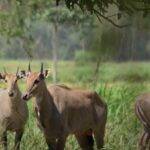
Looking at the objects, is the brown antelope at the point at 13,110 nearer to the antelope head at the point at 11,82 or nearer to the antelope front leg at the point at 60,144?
the antelope head at the point at 11,82

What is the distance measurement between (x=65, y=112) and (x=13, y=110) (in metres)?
1.07

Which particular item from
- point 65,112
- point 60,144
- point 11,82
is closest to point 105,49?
point 11,82

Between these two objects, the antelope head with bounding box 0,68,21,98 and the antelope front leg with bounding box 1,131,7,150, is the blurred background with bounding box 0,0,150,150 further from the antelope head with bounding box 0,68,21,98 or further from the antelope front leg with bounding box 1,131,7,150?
the antelope head with bounding box 0,68,21,98

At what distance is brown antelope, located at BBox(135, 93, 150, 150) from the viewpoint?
1312 centimetres

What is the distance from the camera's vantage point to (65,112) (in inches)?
498

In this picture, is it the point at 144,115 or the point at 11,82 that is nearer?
the point at 11,82

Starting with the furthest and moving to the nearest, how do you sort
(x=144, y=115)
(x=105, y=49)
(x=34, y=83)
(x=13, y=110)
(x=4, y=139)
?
1. (x=105, y=49)
2. (x=144, y=115)
3. (x=13, y=110)
4. (x=4, y=139)
5. (x=34, y=83)

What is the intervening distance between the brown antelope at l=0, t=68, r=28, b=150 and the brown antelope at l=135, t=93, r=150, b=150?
2012 mm

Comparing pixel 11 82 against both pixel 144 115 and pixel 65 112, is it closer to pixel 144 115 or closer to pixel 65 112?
pixel 65 112

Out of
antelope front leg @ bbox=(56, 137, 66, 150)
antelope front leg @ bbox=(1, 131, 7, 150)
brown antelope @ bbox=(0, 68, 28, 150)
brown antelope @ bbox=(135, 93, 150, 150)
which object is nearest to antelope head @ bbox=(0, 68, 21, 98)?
brown antelope @ bbox=(0, 68, 28, 150)

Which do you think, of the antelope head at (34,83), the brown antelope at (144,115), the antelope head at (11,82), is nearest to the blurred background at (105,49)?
the brown antelope at (144,115)

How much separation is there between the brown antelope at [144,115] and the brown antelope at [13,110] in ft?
6.60

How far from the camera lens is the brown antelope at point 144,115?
1312 cm

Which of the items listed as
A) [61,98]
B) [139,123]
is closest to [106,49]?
[139,123]
